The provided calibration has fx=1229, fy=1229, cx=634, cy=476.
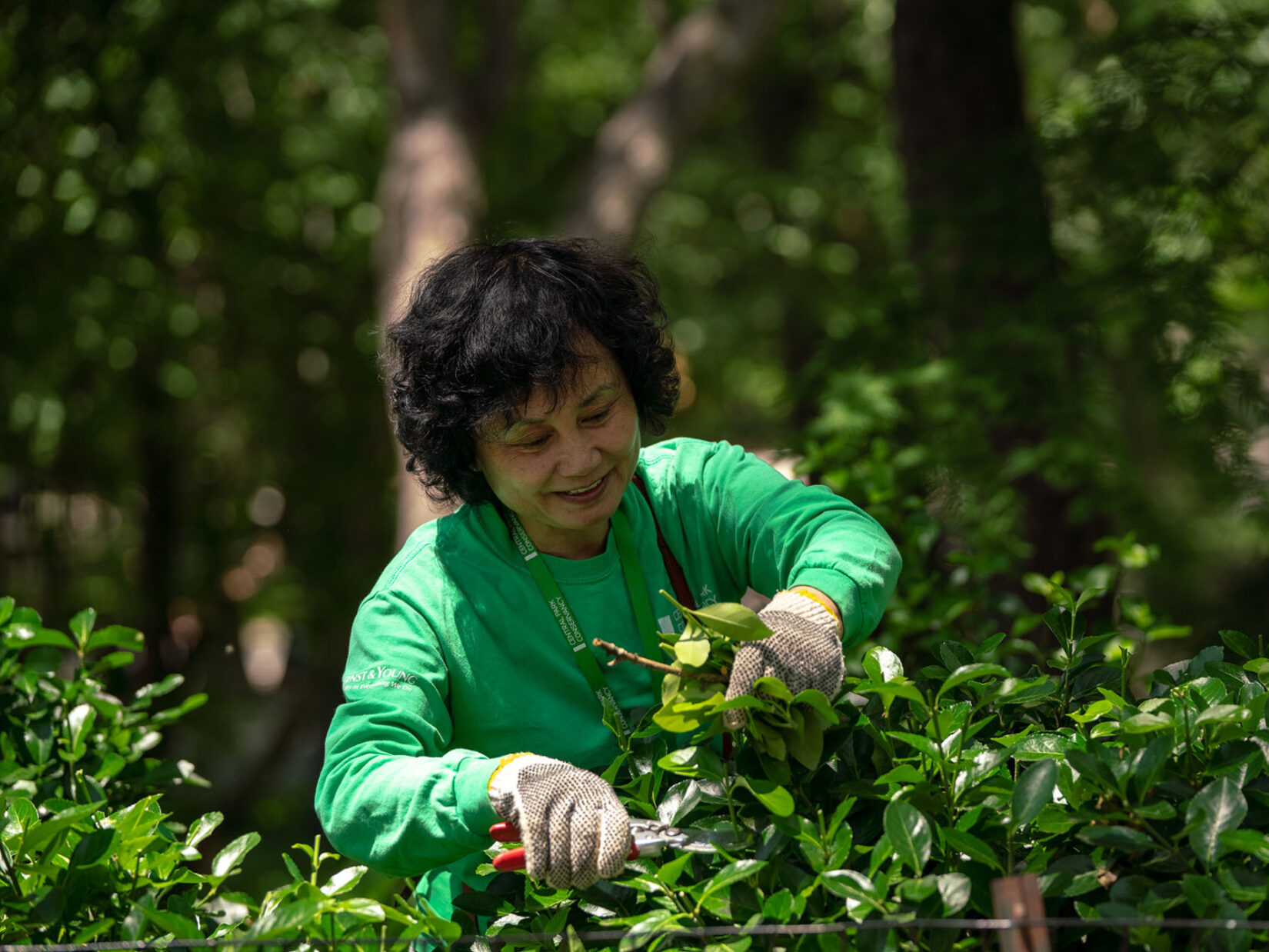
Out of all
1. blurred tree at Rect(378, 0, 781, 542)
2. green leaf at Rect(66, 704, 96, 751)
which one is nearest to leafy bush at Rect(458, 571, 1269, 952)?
green leaf at Rect(66, 704, 96, 751)

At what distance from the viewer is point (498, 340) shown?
1.88 m

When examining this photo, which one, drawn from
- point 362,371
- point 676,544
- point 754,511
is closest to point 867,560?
point 754,511

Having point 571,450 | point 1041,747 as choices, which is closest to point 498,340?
point 571,450

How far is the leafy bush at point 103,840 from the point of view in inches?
61.1

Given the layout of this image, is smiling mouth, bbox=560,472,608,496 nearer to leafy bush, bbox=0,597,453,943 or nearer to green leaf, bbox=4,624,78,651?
leafy bush, bbox=0,597,453,943

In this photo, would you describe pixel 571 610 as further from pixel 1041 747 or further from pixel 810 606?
pixel 1041 747

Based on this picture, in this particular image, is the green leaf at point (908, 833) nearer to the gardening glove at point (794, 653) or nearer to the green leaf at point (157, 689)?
the gardening glove at point (794, 653)

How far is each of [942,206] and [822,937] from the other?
125 inches

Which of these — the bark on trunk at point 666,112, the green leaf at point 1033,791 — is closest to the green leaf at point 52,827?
the green leaf at point 1033,791

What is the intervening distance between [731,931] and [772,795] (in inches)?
6.8

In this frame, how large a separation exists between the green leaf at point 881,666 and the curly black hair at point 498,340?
615mm

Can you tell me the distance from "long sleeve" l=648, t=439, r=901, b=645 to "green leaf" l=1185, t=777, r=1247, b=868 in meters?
0.56

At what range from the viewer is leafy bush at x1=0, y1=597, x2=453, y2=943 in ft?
5.09

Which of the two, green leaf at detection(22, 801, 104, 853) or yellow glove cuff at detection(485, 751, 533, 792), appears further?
green leaf at detection(22, 801, 104, 853)
